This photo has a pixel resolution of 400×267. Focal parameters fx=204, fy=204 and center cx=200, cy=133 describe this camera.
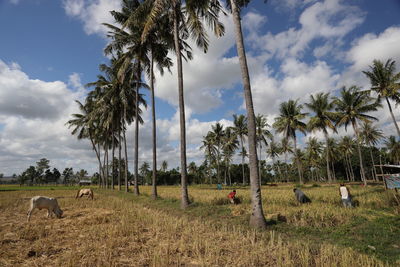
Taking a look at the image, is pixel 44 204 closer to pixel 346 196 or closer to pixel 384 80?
pixel 346 196

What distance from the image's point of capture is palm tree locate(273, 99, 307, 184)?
33.0 m

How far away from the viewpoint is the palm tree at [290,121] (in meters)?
33.0

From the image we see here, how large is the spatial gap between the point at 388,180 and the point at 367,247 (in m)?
8.93

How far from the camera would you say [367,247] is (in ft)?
17.3

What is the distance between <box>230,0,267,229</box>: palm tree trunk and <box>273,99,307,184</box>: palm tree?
27.4 m

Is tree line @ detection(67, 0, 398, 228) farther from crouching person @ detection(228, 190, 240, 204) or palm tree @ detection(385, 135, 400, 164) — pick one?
palm tree @ detection(385, 135, 400, 164)

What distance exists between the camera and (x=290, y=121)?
33406 millimetres

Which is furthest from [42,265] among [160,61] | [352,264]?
[160,61]

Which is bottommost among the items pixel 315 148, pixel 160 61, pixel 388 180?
pixel 388 180

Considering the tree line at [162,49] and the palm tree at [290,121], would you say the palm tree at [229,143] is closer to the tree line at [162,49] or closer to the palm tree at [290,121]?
the palm tree at [290,121]

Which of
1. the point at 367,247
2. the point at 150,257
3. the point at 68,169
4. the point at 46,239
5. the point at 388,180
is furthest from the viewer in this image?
the point at 68,169

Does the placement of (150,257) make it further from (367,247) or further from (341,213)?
(341,213)

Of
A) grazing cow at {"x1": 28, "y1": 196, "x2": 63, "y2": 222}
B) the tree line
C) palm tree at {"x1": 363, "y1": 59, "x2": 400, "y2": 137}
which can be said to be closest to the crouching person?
the tree line

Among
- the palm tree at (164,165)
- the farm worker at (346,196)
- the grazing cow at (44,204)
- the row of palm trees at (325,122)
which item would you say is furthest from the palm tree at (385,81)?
the palm tree at (164,165)
